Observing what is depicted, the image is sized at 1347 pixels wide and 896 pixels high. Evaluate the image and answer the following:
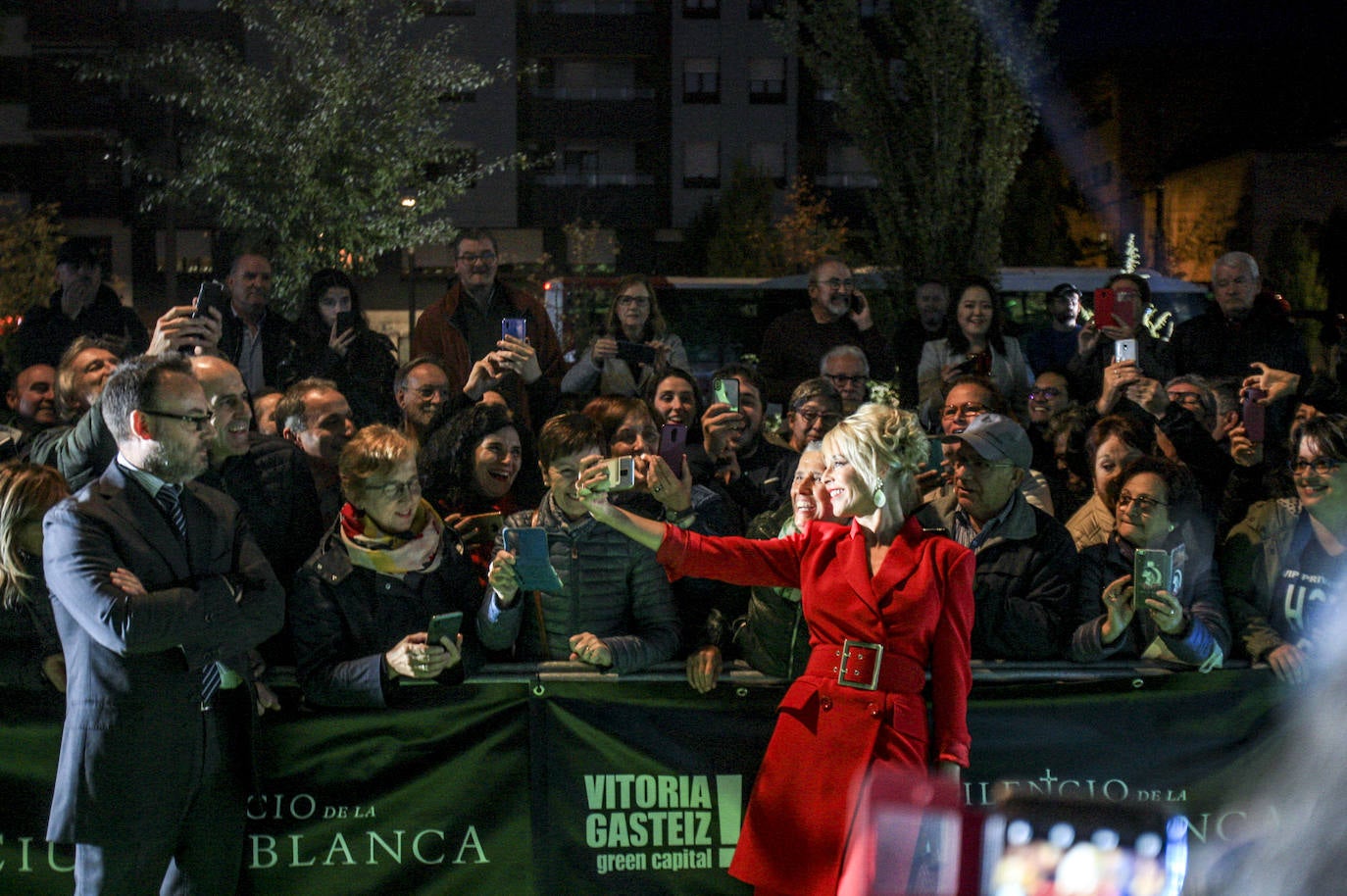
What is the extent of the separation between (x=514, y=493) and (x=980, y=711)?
242 cm

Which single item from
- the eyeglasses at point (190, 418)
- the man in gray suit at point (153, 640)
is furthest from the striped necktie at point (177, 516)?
the eyeglasses at point (190, 418)

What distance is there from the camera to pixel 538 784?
5250 millimetres

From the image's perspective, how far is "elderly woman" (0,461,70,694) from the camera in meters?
4.93

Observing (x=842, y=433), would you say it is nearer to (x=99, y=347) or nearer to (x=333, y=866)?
(x=333, y=866)

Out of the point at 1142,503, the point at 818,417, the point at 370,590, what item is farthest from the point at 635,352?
the point at 1142,503

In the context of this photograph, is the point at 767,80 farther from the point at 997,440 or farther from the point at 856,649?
the point at 856,649

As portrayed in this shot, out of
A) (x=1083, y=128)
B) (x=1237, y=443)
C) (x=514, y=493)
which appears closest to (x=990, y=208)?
(x=1237, y=443)

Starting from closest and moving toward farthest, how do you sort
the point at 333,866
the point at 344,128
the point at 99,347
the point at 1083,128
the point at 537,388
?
the point at 333,866 → the point at 99,347 → the point at 537,388 → the point at 344,128 → the point at 1083,128

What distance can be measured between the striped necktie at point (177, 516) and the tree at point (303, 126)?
16935 mm

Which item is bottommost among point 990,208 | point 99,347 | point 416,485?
point 416,485

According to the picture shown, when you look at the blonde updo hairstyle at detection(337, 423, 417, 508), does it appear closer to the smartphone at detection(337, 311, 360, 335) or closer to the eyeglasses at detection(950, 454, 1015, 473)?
the eyeglasses at detection(950, 454, 1015, 473)

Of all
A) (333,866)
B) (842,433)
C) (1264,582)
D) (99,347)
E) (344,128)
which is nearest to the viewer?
(842,433)

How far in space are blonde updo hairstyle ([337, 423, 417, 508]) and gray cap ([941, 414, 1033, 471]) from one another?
2127mm

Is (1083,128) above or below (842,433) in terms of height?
above
